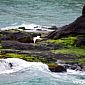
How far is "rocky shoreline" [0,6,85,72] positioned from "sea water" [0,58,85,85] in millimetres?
832

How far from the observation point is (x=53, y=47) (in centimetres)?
4584

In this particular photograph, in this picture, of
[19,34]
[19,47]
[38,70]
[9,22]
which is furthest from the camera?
[9,22]

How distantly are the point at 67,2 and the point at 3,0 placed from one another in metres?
15.8

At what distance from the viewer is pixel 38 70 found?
3825 cm

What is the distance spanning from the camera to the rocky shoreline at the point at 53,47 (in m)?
40.1

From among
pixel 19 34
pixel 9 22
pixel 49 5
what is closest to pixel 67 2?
pixel 49 5

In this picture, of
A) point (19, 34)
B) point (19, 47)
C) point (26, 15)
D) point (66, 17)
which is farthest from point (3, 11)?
point (19, 47)

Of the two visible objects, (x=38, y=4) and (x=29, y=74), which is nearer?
(x=29, y=74)

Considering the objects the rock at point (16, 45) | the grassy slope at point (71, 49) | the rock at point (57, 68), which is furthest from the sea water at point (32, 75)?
the rock at point (16, 45)

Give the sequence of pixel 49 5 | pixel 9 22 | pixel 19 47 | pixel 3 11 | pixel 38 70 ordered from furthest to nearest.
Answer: pixel 49 5
pixel 3 11
pixel 9 22
pixel 19 47
pixel 38 70

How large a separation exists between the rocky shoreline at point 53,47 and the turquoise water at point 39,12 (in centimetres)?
2019

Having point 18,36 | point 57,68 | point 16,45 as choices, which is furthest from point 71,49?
point 18,36

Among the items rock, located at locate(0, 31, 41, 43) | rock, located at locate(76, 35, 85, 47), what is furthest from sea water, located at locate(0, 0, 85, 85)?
rock, located at locate(0, 31, 41, 43)

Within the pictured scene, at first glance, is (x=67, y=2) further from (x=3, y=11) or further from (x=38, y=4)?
(x=3, y=11)
